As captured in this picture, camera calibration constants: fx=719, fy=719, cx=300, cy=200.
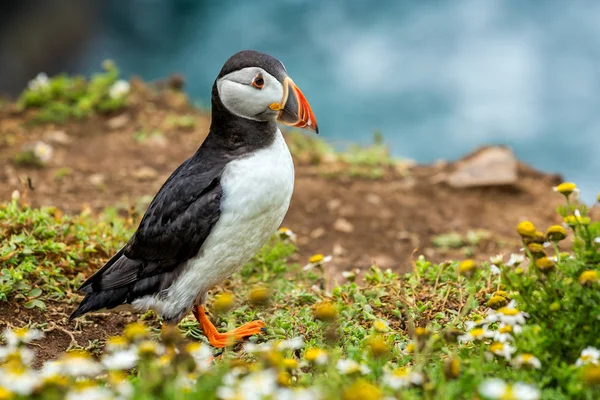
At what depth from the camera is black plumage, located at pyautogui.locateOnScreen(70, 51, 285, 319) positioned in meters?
3.30

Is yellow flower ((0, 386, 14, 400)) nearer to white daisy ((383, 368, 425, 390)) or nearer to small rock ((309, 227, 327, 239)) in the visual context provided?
white daisy ((383, 368, 425, 390))

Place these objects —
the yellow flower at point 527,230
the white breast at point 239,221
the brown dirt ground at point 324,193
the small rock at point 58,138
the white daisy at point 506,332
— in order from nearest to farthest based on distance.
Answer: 1. the white daisy at point 506,332
2. the yellow flower at point 527,230
3. the white breast at point 239,221
4. the brown dirt ground at point 324,193
5. the small rock at point 58,138

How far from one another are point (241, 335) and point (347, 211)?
9.01ft

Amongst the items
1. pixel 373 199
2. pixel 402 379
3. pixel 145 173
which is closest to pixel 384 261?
pixel 373 199

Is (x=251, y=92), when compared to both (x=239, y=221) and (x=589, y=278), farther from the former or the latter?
(x=589, y=278)

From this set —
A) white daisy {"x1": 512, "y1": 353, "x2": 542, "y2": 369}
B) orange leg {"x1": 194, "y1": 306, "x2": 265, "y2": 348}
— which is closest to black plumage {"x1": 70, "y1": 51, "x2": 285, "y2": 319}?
orange leg {"x1": 194, "y1": 306, "x2": 265, "y2": 348}

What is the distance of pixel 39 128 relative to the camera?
739cm

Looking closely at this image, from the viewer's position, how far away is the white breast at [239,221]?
10.6 feet

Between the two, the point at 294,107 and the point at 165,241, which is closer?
the point at 294,107

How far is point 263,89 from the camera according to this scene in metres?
3.29

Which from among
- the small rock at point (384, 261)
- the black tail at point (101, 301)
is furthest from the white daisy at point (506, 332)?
the small rock at point (384, 261)

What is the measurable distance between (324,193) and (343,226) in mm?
653

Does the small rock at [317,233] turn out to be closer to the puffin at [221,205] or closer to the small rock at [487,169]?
the small rock at [487,169]

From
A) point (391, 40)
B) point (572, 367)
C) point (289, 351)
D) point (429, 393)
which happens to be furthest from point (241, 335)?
point (391, 40)
